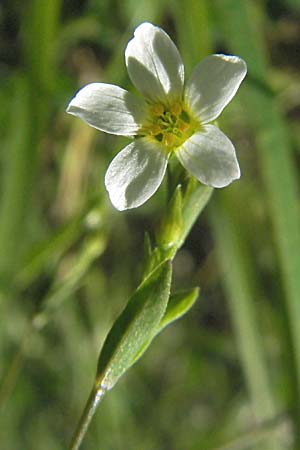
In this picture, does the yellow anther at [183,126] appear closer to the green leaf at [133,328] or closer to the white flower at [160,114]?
the white flower at [160,114]

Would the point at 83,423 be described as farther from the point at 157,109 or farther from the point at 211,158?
the point at 157,109

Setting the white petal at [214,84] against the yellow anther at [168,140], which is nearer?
the white petal at [214,84]

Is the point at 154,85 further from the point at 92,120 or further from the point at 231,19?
the point at 231,19

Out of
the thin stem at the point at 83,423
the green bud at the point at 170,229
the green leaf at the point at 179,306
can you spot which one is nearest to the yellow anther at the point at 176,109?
the green bud at the point at 170,229

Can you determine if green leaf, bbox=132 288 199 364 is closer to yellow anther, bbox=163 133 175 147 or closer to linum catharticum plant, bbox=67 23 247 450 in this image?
linum catharticum plant, bbox=67 23 247 450

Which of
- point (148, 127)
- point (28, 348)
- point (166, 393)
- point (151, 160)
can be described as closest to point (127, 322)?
point (151, 160)

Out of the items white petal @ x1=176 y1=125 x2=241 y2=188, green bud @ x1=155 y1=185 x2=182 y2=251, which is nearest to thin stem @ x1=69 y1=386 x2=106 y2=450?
green bud @ x1=155 y1=185 x2=182 y2=251

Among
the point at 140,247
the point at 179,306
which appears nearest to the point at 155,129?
the point at 179,306
